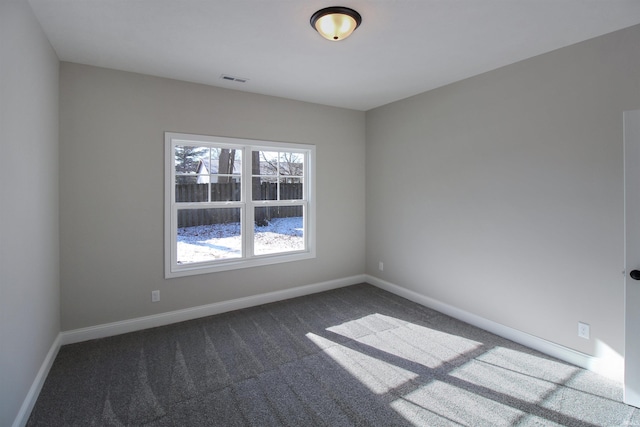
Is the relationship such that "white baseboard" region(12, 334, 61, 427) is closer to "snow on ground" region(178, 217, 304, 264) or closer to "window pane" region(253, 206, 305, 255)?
"snow on ground" region(178, 217, 304, 264)

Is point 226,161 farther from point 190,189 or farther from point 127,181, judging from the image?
point 127,181

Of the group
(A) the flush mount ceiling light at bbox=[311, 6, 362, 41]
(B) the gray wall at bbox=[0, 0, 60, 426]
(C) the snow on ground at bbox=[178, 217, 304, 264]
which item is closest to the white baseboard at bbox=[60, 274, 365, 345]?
(B) the gray wall at bbox=[0, 0, 60, 426]

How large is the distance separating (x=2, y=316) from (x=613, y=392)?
13.0 feet

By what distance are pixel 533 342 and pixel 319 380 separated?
2.05 m

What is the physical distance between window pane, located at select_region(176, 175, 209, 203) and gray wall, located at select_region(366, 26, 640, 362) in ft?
8.41

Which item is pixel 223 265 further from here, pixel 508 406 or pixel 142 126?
pixel 508 406

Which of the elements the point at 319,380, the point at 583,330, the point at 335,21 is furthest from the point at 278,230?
the point at 583,330

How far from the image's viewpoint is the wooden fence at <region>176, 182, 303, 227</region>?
3646 mm

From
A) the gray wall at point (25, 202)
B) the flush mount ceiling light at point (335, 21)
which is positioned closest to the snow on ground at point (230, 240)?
the gray wall at point (25, 202)

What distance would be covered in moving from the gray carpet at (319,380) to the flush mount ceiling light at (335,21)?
8.49 feet

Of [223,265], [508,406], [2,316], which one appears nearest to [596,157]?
[508,406]

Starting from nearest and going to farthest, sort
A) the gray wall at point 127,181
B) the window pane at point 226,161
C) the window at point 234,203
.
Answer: the gray wall at point 127,181, the window at point 234,203, the window pane at point 226,161

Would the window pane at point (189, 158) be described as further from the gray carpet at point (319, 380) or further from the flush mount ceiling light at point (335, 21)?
the flush mount ceiling light at point (335, 21)

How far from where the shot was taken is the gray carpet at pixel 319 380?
206cm
